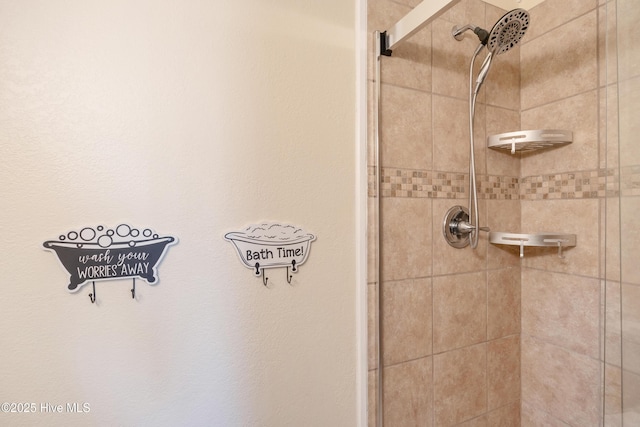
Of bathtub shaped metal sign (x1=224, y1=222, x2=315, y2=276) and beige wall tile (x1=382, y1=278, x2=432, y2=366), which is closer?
bathtub shaped metal sign (x1=224, y1=222, x2=315, y2=276)

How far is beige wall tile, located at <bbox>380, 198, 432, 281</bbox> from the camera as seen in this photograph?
1.03m

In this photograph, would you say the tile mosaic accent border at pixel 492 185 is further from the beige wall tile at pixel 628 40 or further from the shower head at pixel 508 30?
the shower head at pixel 508 30

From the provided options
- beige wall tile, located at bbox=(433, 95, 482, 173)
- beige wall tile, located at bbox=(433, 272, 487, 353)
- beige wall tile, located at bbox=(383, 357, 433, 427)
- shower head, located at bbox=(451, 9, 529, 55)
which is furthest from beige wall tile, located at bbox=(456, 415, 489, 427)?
shower head, located at bbox=(451, 9, 529, 55)

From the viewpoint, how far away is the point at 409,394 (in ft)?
3.46

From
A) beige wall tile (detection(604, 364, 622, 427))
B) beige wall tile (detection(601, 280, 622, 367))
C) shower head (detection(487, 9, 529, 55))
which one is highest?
shower head (detection(487, 9, 529, 55))

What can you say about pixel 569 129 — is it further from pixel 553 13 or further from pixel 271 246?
pixel 271 246

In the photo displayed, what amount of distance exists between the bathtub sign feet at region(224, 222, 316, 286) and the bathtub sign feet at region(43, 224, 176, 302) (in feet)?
0.59

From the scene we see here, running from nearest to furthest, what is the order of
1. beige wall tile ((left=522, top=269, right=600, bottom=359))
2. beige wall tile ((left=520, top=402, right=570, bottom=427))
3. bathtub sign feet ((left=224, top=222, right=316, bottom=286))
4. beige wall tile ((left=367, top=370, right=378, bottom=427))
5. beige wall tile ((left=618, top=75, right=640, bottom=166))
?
beige wall tile ((left=618, top=75, right=640, bottom=166)), bathtub sign feet ((left=224, top=222, right=316, bottom=286)), beige wall tile ((left=367, top=370, right=378, bottom=427)), beige wall tile ((left=522, top=269, right=600, bottom=359)), beige wall tile ((left=520, top=402, right=570, bottom=427))

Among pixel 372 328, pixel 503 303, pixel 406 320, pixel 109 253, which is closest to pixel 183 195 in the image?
pixel 109 253

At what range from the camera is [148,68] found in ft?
2.45

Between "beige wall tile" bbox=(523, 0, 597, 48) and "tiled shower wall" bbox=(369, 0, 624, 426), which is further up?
"beige wall tile" bbox=(523, 0, 597, 48)

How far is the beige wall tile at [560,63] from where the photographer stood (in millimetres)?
1088

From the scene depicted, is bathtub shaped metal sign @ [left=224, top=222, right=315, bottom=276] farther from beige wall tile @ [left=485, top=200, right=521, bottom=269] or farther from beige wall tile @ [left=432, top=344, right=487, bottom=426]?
beige wall tile @ [left=485, top=200, right=521, bottom=269]

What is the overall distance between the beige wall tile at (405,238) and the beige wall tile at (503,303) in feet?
1.19
